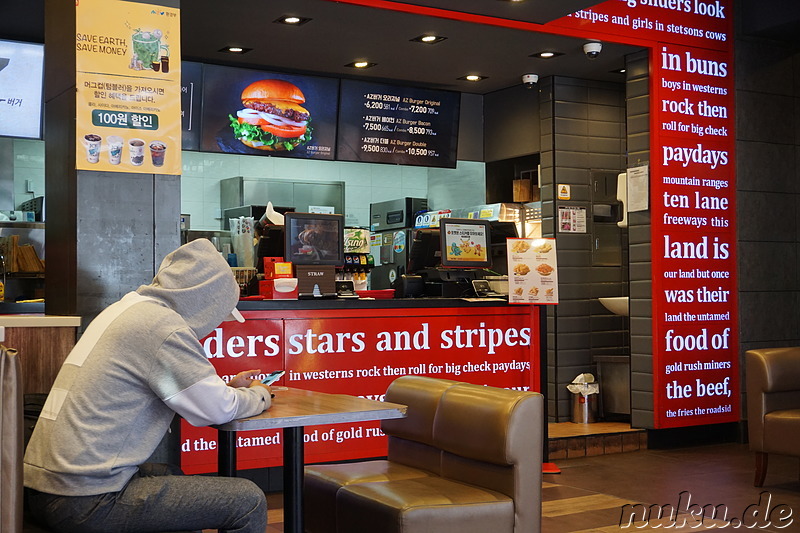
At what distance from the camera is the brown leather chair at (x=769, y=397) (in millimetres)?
5387

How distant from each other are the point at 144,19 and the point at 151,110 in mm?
471

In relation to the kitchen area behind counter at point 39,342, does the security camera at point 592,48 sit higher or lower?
higher

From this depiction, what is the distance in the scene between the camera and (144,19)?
462 cm

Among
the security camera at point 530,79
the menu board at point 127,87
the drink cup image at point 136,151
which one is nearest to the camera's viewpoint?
the menu board at point 127,87

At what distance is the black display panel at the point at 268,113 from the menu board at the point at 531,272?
2664mm

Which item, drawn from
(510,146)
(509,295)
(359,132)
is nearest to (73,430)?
(509,295)

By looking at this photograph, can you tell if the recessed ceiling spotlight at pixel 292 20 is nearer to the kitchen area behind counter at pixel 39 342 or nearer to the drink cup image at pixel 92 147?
the drink cup image at pixel 92 147

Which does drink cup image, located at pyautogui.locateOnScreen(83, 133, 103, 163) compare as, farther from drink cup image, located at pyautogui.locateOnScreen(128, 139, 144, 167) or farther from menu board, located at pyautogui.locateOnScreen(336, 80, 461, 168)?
menu board, located at pyautogui.locateOnScreen(336, 80, 461, 168)

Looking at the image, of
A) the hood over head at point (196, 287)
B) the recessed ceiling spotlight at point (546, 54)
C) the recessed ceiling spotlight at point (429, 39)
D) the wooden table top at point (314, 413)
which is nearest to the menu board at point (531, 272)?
the recessed ceiling spotlight at point (429, 39)

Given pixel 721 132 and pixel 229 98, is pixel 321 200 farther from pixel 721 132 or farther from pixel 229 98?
pixel 721 132

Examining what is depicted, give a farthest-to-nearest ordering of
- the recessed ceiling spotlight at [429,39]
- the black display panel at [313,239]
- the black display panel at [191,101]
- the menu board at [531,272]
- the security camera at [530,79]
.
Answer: the security camera at [530,79] → the black display panel at [191,101] → the recessed ceiling spotlight at [429,39] → the menu board at [531,272] → the black display panel at [313,239]

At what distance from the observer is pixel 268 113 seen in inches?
304

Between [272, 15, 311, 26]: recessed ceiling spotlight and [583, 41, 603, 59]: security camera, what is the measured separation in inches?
86.5

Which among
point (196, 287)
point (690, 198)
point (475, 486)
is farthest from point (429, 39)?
point (196, 287)
